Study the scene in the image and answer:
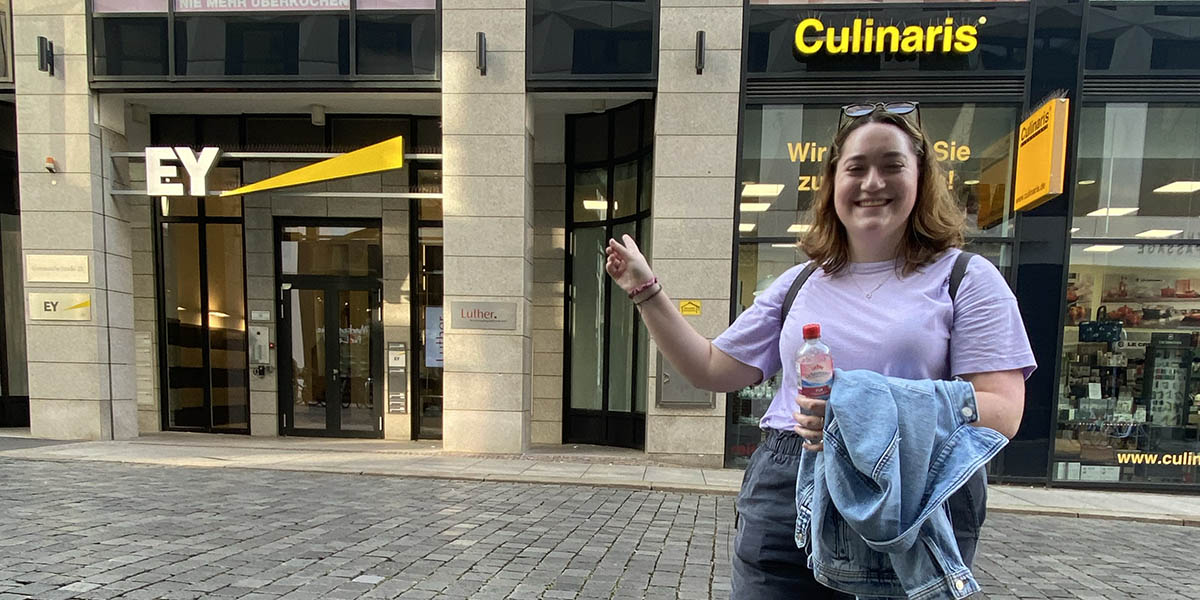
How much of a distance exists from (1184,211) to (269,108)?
12.7m

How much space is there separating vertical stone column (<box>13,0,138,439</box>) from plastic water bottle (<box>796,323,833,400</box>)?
32.1 feet

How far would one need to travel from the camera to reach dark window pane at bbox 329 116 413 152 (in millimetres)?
8852

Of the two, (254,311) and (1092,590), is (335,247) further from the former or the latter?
(1092,590)

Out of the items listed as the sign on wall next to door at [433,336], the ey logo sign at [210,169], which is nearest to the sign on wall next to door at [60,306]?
the ey logo sign at [210,169]

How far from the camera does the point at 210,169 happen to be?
7797 mm

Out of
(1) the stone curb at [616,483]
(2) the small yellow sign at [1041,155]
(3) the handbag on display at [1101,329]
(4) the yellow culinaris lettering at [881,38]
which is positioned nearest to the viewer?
(1) the stone curb at [616,483]

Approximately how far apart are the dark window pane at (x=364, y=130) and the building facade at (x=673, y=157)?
0.78 ft

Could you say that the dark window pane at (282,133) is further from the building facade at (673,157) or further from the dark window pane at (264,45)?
the dark window pane at (264,45)

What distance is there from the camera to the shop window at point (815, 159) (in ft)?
23.6

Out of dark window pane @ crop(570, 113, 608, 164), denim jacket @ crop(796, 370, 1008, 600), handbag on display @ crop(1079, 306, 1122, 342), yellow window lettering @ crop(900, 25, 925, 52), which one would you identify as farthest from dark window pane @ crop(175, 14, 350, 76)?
handbag on display @ crop(1079, 306, 1122, 342)

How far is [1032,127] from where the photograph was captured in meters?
6.64

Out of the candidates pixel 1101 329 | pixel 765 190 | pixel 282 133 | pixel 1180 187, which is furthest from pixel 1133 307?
pixel 282 133

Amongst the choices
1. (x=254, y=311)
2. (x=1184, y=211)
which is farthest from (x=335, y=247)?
(x=1184, y=211)

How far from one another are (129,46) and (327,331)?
4.67 meters
